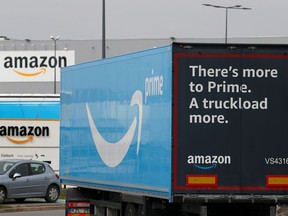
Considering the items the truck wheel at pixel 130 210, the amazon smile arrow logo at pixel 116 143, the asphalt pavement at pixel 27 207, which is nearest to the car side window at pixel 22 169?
the asphalt pavement at pixel 27 207

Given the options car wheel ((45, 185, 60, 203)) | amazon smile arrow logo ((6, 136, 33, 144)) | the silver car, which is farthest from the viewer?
amazon smile arrow logo ((6, 136, 33, 144))

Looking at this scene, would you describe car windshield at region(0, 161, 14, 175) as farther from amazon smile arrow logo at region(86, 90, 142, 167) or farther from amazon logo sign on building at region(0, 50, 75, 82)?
amazon logo sign on building at region(0, 50, 75, 82)

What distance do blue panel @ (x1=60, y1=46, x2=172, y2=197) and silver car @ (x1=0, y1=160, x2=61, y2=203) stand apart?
32.7ft

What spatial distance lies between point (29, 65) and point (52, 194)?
210 feet

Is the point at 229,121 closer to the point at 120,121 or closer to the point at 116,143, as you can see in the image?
the point at 120,121

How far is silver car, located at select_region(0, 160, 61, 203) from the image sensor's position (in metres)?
32.0

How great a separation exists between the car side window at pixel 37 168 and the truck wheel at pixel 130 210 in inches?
595

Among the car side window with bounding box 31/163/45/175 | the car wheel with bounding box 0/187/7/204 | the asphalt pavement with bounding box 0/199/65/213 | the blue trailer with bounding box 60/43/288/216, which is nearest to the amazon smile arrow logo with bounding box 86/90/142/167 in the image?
the blue trailer with bounding box 60/43/288/216

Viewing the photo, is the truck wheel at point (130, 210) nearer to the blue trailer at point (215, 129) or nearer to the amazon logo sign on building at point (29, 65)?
the blue trailer at point (215, 129)

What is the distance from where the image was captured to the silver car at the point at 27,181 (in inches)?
1261

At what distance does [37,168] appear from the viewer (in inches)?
1316

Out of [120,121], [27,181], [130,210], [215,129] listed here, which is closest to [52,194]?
[27,181]

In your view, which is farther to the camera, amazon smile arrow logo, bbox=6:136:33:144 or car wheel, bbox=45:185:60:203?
amazon smile arrow logo, bbox=6:136:33:144

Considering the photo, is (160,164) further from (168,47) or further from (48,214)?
(48,214)
